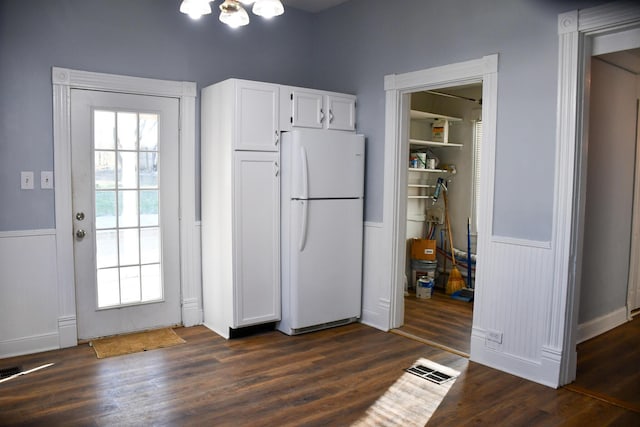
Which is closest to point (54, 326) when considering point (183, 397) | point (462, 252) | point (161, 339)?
point (161, 339)

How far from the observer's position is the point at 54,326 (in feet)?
12.3

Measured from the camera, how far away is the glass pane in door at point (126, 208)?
3.93 metres

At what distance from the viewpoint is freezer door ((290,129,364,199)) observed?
4066 mm

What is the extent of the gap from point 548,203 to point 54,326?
3607 millimetres

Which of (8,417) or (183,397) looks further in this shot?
(183,397)

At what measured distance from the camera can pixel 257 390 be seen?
10.2 feet

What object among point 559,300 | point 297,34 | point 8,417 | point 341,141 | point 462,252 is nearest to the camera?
point 8,417

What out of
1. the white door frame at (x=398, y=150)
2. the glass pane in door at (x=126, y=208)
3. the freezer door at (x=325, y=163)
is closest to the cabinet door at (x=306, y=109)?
the freezer door at (x=325, y=163)

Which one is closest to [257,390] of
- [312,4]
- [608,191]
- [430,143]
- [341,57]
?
[341,57]

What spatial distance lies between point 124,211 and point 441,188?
3715mm

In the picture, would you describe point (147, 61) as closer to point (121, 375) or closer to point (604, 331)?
point (121, 375)

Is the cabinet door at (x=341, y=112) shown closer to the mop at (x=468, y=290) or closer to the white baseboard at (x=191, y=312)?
the white baseboard at (x=191, y=312)

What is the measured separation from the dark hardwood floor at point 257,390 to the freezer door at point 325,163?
4.13 ft

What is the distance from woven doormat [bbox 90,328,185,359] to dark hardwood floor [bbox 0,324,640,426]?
91mm
